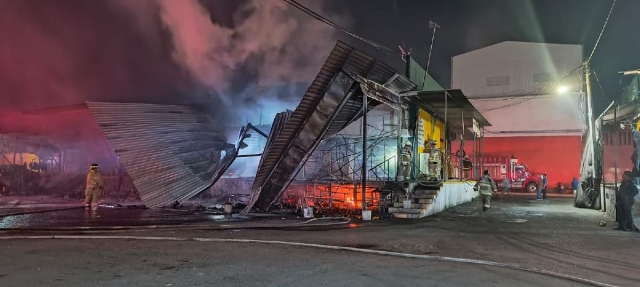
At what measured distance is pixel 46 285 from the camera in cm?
498

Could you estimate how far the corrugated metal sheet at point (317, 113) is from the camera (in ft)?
40.5

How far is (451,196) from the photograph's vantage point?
16766 millimetres

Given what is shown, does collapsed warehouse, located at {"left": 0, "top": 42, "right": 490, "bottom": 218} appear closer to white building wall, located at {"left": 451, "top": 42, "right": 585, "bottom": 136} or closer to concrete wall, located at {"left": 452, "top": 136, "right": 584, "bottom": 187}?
white building wall, located at {"left": 451, "top": 42, "right": 585, "bottom": 136}

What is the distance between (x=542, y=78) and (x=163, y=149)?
3152 cm

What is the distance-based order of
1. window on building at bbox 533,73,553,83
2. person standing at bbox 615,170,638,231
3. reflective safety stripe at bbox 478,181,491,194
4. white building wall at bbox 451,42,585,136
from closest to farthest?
person standing at bbox 615,170,638,231
reflective safety stripe at bbox 478,181,491,194
white building wall at bbox 451,42,585,136
window on building at bbox 533,73,553,83

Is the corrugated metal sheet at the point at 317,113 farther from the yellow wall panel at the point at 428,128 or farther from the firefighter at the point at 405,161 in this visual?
the yellow wall panel at the point at 428,128

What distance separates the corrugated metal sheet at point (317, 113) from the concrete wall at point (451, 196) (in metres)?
3.89

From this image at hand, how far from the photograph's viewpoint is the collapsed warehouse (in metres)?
12.9

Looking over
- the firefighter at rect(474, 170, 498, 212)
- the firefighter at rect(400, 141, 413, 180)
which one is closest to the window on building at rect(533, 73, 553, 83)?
the firefighter at rect(474, 170, 498, 212)

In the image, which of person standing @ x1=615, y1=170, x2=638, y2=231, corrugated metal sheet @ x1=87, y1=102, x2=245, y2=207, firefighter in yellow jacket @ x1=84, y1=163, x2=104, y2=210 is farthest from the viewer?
firefighter in yellow jacket @ x1=84, y1=163, x2=104, y2=210

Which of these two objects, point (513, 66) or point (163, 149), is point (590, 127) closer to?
point (163, 149)

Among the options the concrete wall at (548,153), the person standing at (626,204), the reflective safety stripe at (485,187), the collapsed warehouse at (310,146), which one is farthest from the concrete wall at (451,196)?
the concrete wall at (548,153)

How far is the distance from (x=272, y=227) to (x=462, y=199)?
12.1 m

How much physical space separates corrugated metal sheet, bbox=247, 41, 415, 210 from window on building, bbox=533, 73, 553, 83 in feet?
84.9
